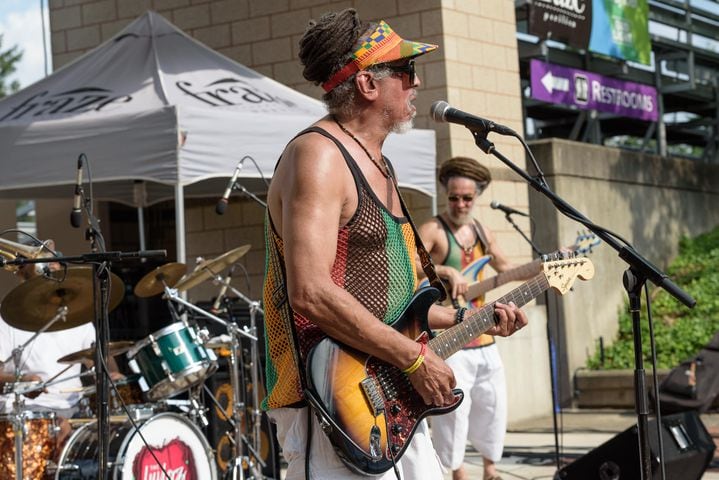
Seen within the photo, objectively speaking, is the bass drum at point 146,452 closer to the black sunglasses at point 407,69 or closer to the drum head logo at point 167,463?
the drum head logo at point 167,463

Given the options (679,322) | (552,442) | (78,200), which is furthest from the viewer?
(679,322)

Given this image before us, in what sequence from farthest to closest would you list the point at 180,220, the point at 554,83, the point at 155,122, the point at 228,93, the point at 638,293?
1. the point at 554,83
2. the point at 228,93
3. the point at 180,220
4. the point at 155,122
5. the point at 638,293

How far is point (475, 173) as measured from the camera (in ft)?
24.2

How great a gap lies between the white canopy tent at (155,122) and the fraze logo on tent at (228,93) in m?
0.01

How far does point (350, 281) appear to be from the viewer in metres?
3.53

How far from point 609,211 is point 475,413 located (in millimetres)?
6141

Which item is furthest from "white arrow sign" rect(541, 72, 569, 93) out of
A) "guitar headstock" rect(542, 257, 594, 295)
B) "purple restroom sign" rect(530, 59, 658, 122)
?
"guitar headstock" rect(542, 257, 594, 295)

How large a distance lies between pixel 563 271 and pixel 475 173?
2.76m

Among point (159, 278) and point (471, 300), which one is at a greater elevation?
point (159, 278)

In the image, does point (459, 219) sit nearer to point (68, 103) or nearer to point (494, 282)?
point (494, 282)

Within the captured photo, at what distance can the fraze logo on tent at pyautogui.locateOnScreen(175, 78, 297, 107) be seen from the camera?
904 centimetres

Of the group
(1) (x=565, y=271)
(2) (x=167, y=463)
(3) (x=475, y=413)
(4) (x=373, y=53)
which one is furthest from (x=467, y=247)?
(4) (x=373, y=53)

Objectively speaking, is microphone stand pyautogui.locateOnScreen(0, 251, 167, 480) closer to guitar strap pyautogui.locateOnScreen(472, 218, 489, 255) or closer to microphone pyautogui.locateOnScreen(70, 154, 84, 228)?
microphone pyautogui.locateOnScreen(70, 154, 84, 228)

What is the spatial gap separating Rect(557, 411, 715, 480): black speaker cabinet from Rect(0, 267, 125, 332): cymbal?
2.81 meters
